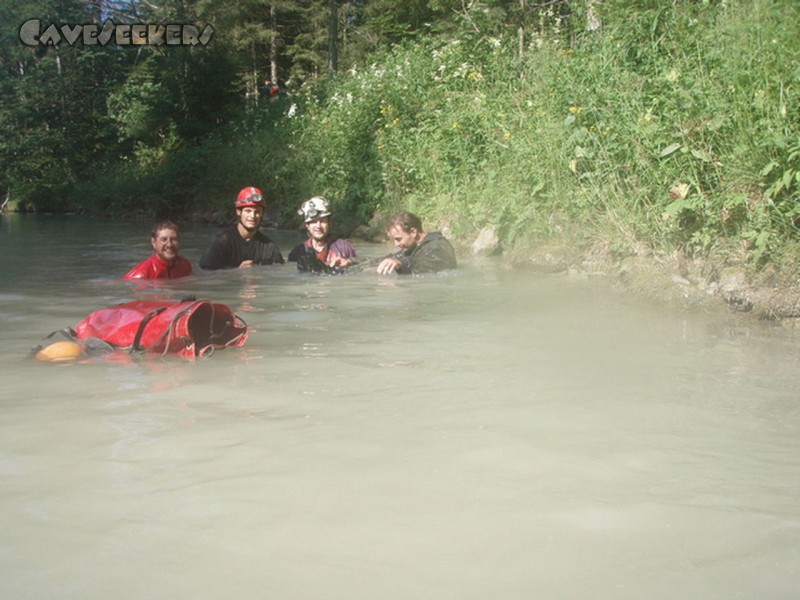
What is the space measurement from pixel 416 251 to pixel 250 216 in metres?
1.96

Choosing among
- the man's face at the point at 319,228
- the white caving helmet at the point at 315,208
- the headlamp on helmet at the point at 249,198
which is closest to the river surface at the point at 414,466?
the white caving helmet at the point at 315,208

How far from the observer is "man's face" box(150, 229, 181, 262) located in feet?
30.4

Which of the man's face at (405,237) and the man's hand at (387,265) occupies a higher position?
the man's face at (405,237)

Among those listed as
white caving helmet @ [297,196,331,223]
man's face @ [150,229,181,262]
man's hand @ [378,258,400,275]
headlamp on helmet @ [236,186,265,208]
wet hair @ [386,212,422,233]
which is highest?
headlamp on helmet @ [236,186,265,208]

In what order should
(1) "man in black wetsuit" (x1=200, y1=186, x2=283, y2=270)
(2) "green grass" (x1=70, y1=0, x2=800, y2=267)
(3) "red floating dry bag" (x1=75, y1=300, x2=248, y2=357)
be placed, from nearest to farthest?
(3) "red floating dry bag" (x1=75, y1=300, x2=248, y2=357)
(2) "green grass" (x1=70, y1=0, x2=800, y2=267)
(1) "man in black wetsuit" (x1=200, y1=186, x2=283, y2=270)

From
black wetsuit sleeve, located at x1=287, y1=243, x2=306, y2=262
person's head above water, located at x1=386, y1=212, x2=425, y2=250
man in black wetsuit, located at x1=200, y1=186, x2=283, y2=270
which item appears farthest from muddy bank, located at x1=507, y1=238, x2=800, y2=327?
man in black wetsuit, located at x1=200, y1=186, x2=283, y2=270

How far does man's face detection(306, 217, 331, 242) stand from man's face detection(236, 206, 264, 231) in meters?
0.61

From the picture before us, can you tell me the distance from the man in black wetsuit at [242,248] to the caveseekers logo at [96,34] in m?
28.1

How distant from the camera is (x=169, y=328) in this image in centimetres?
553

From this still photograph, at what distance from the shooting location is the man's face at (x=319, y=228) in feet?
32.7

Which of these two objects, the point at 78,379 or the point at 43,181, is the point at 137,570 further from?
the point at 43,181

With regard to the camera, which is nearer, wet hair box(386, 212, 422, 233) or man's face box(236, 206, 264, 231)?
wet hair box(386, 212, 422, 233)

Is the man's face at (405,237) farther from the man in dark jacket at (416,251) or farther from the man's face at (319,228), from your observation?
the man's face at (319,228)

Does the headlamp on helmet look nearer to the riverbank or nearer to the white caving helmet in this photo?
the white caving helmet
